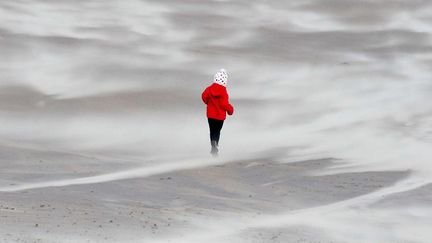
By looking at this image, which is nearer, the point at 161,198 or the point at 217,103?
the point at 161,198

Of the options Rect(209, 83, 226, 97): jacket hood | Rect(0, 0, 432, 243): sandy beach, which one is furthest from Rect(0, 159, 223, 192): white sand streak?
Rect(209, 83, 226, 97): jacket hood

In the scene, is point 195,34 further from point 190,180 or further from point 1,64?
point 190,180

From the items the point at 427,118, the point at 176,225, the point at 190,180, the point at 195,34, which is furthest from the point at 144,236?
the point at 195,34

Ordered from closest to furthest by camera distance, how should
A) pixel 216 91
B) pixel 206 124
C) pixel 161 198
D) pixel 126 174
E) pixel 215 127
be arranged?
pixel 161 198 < pixel 126 174 < pixel 216 91 < pixel 215 127 < pixel 206 124

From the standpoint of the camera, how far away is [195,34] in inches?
1054

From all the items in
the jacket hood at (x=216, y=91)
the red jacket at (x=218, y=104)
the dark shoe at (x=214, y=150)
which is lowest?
the dark shoe at (x=214, y=150)

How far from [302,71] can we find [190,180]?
10492mm

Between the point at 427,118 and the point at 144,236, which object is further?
the point at 427,118

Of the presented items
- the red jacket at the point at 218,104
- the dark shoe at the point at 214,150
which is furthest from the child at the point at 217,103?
the dark shoe at the point at 214,150

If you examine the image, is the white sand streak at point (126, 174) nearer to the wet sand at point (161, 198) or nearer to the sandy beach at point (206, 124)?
the sandy beach at point (206, 124)

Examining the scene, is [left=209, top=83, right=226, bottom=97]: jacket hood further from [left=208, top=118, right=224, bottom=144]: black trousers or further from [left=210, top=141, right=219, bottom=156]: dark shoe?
[left=210, top=141, right=219, bottom=156]: dark shoe

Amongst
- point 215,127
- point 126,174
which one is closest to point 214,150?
point 215,127

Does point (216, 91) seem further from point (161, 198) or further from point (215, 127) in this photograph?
point (161, 198)

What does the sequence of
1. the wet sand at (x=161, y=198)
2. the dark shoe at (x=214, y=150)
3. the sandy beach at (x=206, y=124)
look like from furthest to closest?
1. the dark shoe at (x=214, y=150)
2. the sandy beach at (x=206, y=124)
3. the wet sand at (x=161, y=198)
